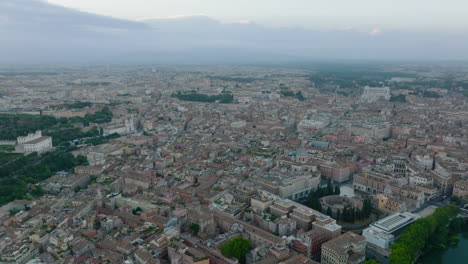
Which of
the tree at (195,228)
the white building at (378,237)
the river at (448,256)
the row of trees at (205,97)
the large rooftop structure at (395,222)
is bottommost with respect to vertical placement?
the river at (448,256)

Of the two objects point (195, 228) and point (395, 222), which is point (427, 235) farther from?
point (195, 228)

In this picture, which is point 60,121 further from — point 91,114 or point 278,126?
point 278,126

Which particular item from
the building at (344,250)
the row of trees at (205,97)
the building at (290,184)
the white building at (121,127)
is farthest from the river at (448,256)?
the row of trees at (205,97)

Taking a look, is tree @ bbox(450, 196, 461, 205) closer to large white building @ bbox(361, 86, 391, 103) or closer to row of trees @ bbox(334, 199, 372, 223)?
row of trees @ bbox(334, 199, 372, 223)

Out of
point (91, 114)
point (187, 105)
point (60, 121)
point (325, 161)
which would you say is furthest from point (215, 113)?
point (325, 161)

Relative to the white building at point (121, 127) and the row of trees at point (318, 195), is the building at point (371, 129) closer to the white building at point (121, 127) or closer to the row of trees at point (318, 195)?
the row of trees at point (318, 195)

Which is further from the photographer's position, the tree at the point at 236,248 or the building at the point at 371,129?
the building at the point at 371,129
